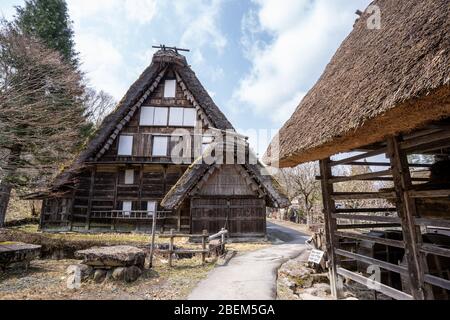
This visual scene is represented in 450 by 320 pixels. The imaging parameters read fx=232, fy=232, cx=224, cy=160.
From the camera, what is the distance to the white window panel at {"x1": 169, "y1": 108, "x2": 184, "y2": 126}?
671 inches

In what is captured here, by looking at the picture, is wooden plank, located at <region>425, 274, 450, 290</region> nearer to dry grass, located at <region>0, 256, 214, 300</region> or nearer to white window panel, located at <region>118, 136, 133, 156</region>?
dry grass, located at <region>0, 256, 214, 300</region>

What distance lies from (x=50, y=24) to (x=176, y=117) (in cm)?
1085

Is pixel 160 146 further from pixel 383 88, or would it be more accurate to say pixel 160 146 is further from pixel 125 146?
pixel 383 88

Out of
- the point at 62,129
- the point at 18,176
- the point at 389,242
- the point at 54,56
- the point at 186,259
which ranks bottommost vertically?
the point at 186,259

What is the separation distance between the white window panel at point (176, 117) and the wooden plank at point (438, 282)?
15.5 m

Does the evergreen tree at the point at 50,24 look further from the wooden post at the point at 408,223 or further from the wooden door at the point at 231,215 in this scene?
the wooden post at the point at 408,223

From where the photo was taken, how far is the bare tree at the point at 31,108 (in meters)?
10.2

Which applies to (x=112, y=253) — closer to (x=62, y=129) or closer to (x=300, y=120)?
(x=300, y=120)

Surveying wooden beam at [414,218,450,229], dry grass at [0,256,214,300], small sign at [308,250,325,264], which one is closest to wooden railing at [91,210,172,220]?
dry grass at [0,256,214,300]

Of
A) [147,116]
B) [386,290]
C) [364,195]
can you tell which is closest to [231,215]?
[364,195]

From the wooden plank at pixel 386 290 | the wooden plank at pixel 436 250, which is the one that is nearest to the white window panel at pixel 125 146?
the wooden plank at pixel 386 290

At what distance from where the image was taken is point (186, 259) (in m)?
9.38
